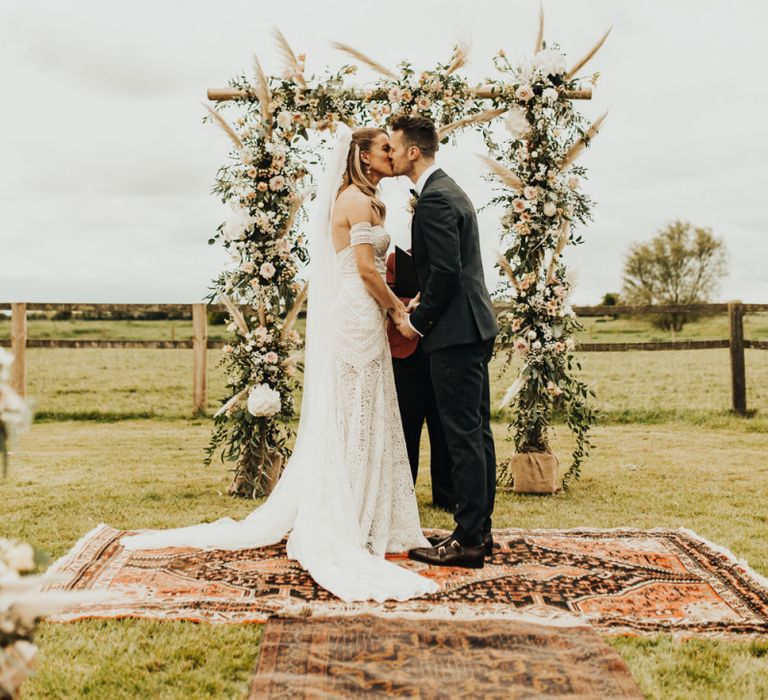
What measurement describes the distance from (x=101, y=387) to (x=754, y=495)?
919 centimetres

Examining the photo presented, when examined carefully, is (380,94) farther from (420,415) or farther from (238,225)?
(420,415)

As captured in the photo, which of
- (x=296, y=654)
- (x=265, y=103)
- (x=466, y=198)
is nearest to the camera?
(x=296, y=654)

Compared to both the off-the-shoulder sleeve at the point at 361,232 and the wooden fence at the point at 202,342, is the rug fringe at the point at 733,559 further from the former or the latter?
the wooden fence at the point at 202,342

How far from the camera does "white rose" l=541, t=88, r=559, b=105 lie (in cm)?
611

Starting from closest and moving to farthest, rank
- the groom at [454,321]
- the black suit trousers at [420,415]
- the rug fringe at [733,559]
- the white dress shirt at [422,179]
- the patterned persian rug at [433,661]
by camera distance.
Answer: the patterned persian rug at [433,661] → the rug fringe at [733,559] → the groom at [454,321] → the white dress shirt at [422,179] → the black suit trousers at [420,415]

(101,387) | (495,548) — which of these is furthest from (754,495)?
(101,387)

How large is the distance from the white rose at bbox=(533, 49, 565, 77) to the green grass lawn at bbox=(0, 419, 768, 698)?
3135 millimetres

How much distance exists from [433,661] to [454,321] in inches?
67.8

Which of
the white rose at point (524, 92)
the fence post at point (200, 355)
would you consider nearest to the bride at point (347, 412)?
the white rose at point (524, 92)

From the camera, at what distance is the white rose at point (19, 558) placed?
68.3 inches

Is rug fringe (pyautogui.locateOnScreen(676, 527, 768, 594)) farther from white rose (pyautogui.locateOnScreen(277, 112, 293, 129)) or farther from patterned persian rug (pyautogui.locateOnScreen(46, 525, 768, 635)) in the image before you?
white rose (pyautogui.locateOnScreen(277, 112, 293, 129))

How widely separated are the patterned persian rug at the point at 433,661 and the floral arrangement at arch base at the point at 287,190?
2.90m

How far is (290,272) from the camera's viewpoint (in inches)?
241

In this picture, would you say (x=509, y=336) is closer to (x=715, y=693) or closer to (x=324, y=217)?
(x=324, y=217)
